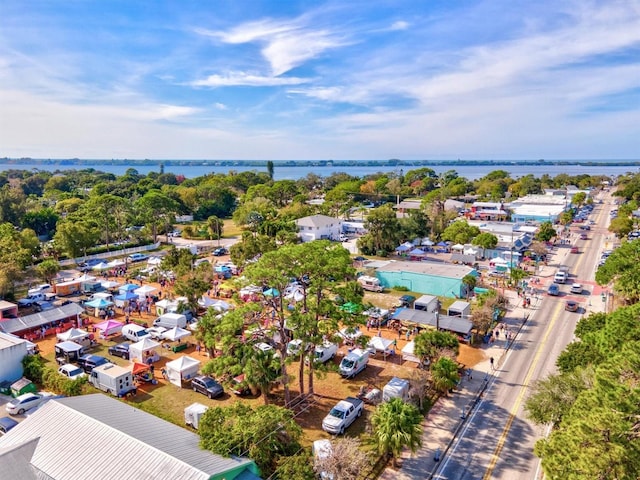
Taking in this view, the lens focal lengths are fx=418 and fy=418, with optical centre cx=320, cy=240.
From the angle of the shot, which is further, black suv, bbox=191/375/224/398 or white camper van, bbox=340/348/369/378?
white camper van, bbox=340/348/369/378

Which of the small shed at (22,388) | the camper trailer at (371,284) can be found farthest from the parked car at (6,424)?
the camper trailer at (371,284)

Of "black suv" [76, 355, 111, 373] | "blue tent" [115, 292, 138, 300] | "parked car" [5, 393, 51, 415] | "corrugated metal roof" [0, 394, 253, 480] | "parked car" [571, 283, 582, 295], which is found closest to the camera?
"corrugated metal roof" [0, 394, 253, 480]

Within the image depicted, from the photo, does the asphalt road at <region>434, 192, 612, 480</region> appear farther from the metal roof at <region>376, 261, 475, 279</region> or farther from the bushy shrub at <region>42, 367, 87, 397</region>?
the bushy shrub at <region>42, 367, 87, 397</region>

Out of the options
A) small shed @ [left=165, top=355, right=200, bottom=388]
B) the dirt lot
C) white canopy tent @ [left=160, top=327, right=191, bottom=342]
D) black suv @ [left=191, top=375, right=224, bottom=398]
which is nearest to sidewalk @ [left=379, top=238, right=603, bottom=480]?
the dirt lot

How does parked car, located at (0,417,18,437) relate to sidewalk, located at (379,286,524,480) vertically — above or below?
above

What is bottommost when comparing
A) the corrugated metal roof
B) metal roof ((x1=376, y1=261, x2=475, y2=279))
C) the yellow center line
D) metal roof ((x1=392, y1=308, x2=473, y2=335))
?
the yellow center line

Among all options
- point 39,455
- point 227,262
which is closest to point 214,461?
point 39,455
